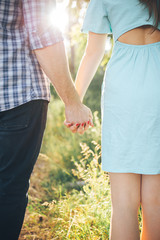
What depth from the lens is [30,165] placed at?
1.44 m

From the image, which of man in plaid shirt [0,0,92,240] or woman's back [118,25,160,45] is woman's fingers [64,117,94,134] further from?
woman's back [118,25,160,45]

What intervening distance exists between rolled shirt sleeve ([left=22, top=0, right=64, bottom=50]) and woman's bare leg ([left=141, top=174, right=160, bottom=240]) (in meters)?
0.88

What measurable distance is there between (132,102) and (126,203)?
549 millimetres

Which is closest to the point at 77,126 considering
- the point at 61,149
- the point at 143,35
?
the point at 143,35

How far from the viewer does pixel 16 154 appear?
137 centimetres

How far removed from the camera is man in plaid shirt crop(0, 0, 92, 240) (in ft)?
4.05

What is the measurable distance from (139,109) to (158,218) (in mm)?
615

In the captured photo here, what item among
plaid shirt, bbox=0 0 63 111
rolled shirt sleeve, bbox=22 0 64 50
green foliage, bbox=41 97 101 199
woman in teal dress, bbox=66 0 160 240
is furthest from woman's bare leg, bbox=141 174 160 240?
green foliage, bbox=41 97 101 199

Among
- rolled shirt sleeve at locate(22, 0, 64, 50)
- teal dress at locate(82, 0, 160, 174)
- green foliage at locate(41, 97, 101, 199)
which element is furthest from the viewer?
green foliage at locate(41, 97, 101, 199)

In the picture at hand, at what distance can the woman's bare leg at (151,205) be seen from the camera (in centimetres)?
136

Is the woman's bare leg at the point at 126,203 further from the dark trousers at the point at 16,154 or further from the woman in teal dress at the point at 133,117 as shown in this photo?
the dark trousers at the point at 16,154

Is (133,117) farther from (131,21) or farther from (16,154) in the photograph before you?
(16,154)

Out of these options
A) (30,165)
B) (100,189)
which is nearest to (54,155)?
(100,189)

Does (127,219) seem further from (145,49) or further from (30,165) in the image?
(145,49)
